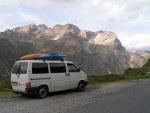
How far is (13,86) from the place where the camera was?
636 inches

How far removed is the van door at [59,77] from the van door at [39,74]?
1.44 ft

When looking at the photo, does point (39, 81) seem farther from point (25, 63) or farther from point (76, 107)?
point (76, 107)

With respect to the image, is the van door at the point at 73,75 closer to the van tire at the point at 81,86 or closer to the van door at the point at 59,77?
the van tire at the point at 81,86

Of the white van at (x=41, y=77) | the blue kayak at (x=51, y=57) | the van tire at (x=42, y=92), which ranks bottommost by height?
the van tire at (x=42, y=92)

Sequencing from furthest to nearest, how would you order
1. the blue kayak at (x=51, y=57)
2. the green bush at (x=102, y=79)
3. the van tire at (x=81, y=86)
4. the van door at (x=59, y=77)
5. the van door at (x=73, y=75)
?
the green bush at (x=102, y=79) < the van tire at (x=81, y=86) < the van door at (x=73, y=75) < the blue kayak at (x=51, y=57) < the van door at (x=59, y=77)

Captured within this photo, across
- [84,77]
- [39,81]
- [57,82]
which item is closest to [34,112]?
[39,81]

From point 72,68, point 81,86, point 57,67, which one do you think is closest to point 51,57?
point 57,67

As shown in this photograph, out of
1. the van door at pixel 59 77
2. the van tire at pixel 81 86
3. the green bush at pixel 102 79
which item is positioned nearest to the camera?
the van door at pixel 59 77

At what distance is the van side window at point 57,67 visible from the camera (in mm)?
16750

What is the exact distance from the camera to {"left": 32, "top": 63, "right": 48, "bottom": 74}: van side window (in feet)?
51.1

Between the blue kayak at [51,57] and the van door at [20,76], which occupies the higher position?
the blue kayak at [51,57]

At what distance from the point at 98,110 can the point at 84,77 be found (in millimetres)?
7971

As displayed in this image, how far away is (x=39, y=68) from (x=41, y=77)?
537mm

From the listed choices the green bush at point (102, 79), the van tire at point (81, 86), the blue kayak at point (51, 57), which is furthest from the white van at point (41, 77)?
the green bush at point (102, 79)
